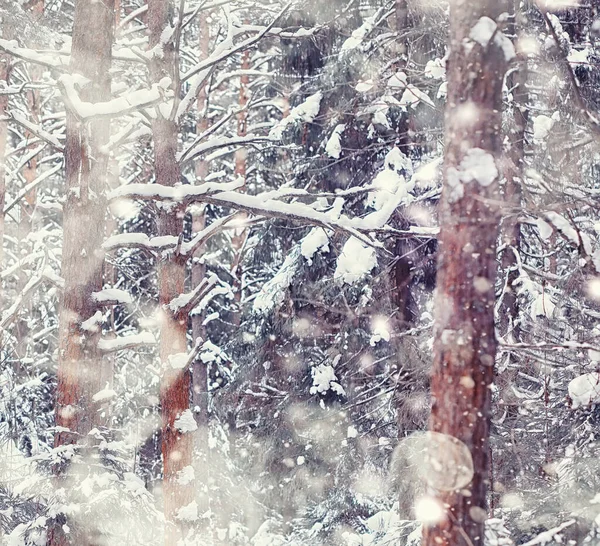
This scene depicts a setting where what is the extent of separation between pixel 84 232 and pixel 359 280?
4468 millimetres

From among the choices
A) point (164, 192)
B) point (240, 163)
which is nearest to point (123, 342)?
point (164, 192)

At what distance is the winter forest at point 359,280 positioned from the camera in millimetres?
4445

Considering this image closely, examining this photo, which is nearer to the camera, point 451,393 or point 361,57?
point 451,393

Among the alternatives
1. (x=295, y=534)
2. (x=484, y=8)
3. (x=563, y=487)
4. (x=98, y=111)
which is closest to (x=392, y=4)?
(x=98, y=111)

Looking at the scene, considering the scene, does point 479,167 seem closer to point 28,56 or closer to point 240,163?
point 28,56

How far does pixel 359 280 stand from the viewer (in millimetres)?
10219

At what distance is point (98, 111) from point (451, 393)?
4427mm

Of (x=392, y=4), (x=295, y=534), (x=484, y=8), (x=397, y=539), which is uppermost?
(x=484, y=8)

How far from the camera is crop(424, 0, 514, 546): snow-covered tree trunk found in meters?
4.28

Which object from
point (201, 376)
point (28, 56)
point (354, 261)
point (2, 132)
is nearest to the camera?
point (28, 56)

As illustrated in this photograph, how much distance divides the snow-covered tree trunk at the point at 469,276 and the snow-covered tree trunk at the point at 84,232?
412cm

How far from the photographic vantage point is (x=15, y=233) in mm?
16266

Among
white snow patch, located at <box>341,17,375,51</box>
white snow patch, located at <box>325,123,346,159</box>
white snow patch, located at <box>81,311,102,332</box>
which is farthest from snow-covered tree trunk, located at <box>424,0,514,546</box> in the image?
white snow patch, located at <box>325,123,346,159</box>

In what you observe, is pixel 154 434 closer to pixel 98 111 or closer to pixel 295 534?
pixel 295 534
